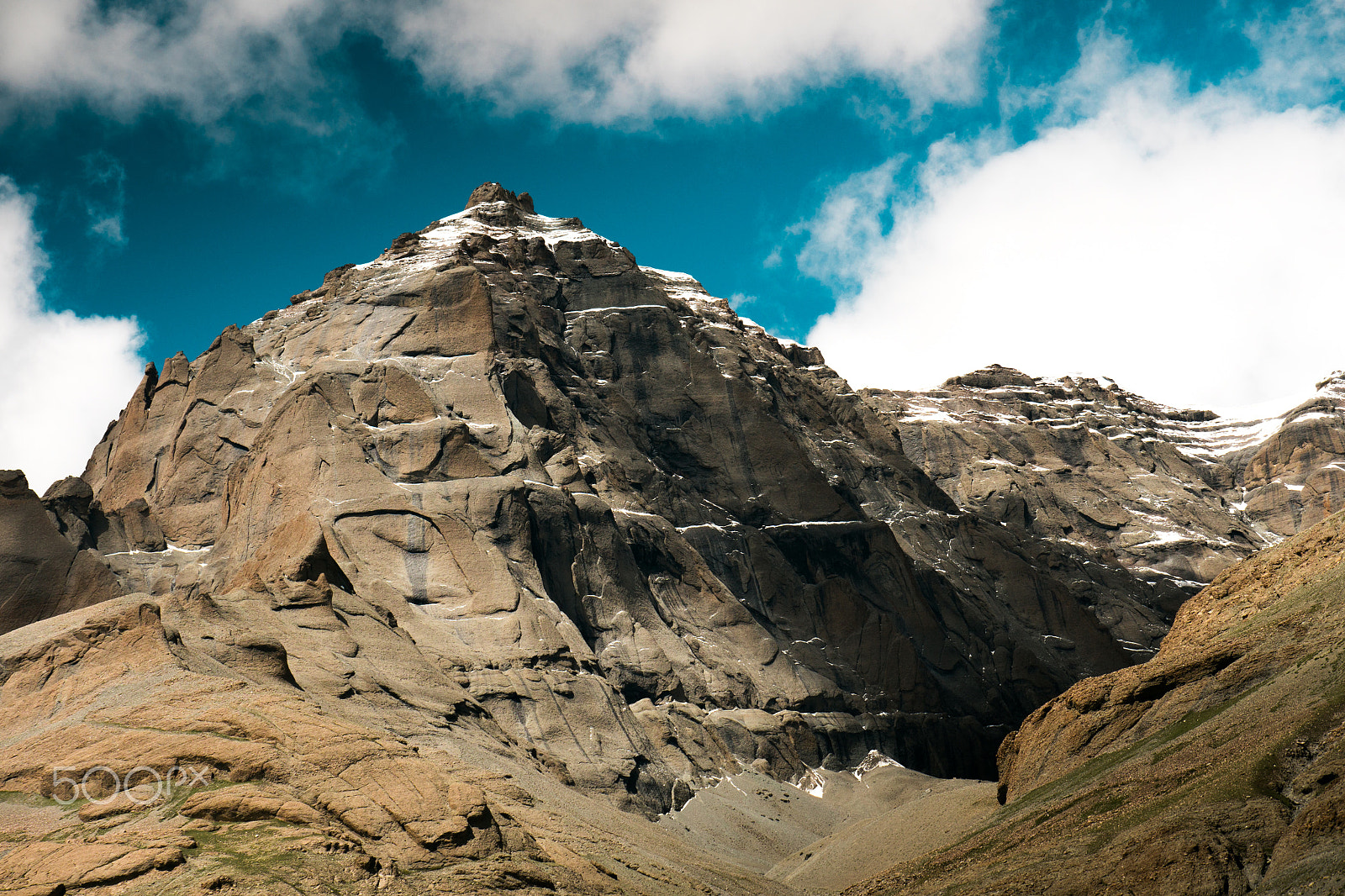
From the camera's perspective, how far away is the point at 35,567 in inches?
4107

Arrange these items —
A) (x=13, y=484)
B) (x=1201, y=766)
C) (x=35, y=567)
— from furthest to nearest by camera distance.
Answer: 1. (x=13, y=484)
2. (x=35, y=567)
3. (x=1201, y=766)

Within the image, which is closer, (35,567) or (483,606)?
(35,567)

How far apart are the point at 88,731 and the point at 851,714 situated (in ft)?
310

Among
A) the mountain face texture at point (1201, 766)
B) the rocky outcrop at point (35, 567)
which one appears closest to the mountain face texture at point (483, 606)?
the rocky outcrop at point (35, 567)

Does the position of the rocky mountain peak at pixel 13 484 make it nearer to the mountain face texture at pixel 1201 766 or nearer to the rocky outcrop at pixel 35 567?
the rocky outcrop at pixel 35 567

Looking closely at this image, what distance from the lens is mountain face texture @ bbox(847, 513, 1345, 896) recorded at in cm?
4025

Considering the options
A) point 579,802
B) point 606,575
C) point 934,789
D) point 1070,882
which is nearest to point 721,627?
point 606,575

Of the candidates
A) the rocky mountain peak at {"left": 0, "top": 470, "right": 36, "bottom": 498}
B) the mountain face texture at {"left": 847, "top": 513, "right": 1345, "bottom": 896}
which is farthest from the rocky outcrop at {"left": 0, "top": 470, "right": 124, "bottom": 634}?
the mountain face texture at {"left": 847, "top": 513, "right": 1345, "bottom": 896}

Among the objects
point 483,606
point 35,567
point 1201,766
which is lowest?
point 1201,766

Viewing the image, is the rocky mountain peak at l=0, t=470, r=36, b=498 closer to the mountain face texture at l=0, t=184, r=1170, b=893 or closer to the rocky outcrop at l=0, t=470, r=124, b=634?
the rocky outcrop at l=0, t=470, r=124, b=634

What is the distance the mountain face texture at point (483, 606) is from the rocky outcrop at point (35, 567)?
431 mm

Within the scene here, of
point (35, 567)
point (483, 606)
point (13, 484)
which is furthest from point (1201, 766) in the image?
point (13, 484)

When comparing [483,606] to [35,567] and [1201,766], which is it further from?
[1201,766]

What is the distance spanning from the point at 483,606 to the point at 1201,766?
6861 centimetres
